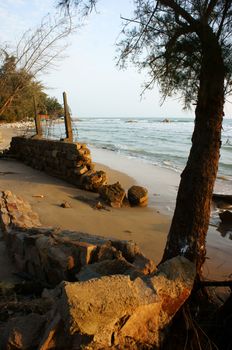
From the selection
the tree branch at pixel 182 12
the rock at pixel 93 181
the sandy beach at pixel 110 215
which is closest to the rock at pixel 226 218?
the sandy beach at pixel 110 215

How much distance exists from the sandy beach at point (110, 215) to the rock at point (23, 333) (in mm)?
3217

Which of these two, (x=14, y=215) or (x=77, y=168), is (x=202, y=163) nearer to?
(x=14, y=215)

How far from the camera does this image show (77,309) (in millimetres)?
2443

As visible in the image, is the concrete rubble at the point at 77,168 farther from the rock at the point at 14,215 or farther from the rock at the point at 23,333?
the rock at the point at 23,333

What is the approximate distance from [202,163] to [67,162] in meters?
7.78

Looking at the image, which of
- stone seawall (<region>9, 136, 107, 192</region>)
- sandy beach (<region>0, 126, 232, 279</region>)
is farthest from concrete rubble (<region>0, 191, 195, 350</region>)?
stone seawall (<region>9, 136, 107, 192</region>)

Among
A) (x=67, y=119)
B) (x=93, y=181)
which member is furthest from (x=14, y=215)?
(x=67, y=119)

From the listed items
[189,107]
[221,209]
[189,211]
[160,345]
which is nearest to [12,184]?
[221,209]

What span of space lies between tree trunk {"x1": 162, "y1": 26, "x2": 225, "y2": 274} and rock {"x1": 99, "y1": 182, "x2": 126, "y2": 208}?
5.07 meters

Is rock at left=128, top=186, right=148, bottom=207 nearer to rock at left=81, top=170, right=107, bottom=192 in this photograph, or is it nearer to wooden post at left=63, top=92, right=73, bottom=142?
rock at left=81, top=170, right=107, bottom=192

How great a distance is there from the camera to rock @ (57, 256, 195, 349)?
2465mm

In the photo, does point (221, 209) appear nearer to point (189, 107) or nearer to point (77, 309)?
point (189, 107)

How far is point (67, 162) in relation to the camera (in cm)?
1112

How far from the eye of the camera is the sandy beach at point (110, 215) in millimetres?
6473
